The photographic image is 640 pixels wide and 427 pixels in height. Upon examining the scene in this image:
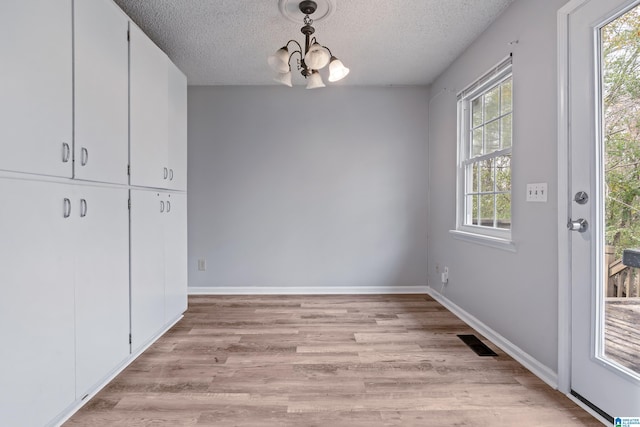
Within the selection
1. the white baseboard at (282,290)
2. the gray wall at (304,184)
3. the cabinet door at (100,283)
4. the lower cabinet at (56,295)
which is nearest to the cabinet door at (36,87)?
the lower cabinet at (56,295)

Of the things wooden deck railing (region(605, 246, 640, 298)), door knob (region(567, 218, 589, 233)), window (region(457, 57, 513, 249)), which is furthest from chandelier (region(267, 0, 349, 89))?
wooden deck railing (region(605, 246, 640, 298))

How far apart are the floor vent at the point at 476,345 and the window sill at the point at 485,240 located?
699mm

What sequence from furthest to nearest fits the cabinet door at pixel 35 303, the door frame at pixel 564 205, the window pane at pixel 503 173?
the window pane at pixel 503 173, the door frame at pixel 564 205, the cabinet door at pixel 35 303

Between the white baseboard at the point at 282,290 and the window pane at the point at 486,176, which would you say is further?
the white baseboard at the point at 282,290

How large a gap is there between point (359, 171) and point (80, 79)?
8.74 ft

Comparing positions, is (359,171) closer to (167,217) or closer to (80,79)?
(167,217)

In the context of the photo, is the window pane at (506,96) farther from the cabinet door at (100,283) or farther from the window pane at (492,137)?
the cabinet door at (100,283)

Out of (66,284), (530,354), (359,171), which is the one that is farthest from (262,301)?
(530,354)

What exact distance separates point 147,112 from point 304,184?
180cm

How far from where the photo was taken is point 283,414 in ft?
5.10

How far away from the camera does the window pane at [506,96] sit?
2381mm

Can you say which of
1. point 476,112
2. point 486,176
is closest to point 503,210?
point 486,176

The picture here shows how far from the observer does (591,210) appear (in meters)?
1.57

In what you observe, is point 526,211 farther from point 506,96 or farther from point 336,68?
point 336,68
